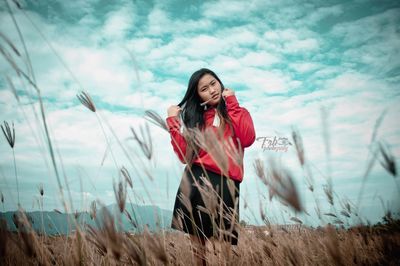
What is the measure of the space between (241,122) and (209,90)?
18.7 inches

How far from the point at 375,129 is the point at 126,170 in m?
1.15

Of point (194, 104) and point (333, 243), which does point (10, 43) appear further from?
point (194, 104)

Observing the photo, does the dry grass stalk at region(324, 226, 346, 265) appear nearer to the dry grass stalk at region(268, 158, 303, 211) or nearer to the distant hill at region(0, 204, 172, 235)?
the dry grass stalk at region(268, 158, 303, 211)

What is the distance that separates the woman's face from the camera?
261cm

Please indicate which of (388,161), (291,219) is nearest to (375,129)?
(388,161)

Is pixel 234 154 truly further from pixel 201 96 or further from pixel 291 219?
pixel 201 96

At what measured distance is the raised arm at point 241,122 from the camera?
7.98 feet

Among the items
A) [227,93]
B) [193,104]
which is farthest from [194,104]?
[227,93]

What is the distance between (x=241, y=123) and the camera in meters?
2.45

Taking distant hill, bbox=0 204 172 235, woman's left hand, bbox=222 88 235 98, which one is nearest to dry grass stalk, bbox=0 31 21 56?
distant hill, bbox=0 204 172 235

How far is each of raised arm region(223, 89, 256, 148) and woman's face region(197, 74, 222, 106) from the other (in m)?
0.13

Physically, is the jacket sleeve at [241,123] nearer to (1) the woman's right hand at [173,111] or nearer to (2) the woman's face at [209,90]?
(2) the woman's face at [209,90]

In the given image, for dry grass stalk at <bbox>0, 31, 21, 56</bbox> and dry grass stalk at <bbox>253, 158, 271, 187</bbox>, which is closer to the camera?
dry grass stalk at <bbox>0, 31, 21, 56</bbox>

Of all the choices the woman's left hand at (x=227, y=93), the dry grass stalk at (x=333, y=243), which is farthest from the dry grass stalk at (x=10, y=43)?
the woman's left hand at (x=227, y=93)
